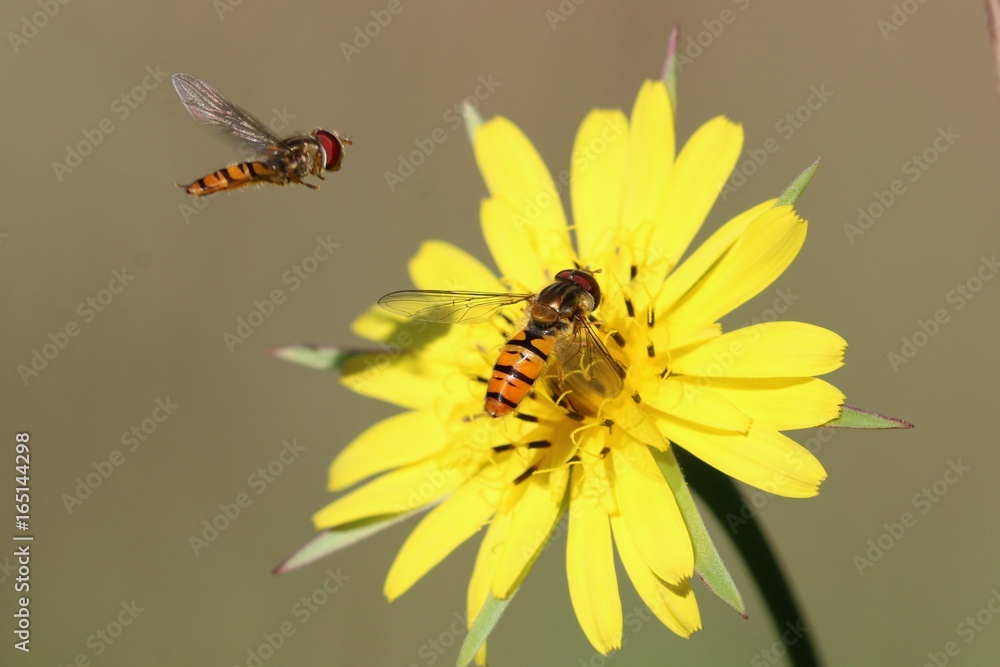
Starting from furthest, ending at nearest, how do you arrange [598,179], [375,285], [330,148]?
[375,285], [598,179], [330,148]

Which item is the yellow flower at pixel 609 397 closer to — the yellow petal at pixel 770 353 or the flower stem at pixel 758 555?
the yellow petal at pixel 770 353

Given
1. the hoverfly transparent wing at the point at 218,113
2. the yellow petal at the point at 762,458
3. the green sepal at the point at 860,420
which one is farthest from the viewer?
the hoverfly transparent wing at the point at 218,113

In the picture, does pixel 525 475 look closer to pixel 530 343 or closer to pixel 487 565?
pixel 487 565

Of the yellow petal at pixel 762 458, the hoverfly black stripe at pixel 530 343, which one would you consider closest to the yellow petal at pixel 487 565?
the hoverfly black stripe at pixel 530 343

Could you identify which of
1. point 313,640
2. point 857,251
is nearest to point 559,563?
point 313,640

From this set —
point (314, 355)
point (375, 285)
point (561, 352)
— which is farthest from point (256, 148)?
point (375, 285)

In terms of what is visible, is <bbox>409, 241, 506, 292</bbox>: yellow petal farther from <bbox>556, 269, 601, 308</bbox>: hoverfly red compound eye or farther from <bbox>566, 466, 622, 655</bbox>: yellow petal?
<bbox>566, 466, 622, 655</bbox>: yellow petal

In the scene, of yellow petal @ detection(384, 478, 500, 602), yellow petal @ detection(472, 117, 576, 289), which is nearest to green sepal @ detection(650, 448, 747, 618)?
yellow petal @ detection(384, 478, 500, 602)
